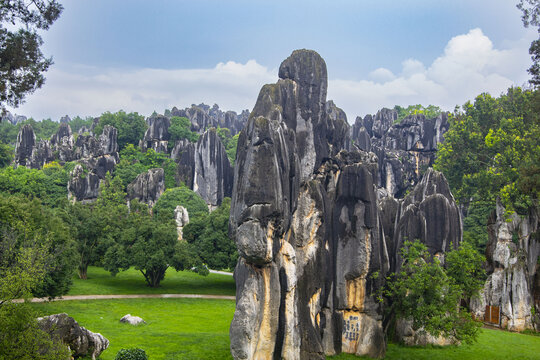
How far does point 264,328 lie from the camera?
1630cm

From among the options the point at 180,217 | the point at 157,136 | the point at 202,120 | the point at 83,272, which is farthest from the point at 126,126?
the point at 83,272

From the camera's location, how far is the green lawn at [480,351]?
21.9m

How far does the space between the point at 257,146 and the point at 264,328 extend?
630 centimetres

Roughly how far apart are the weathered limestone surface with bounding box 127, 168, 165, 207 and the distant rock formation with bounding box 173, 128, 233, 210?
556 cm

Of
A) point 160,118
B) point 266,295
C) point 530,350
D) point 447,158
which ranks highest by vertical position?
point 160,118

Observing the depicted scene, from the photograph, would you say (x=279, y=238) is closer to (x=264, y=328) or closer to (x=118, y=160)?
(x=264, y=328)

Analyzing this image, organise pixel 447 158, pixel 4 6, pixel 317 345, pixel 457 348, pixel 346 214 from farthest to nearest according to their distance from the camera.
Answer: pixel 447 158, pixel 457 348, pixel 346 214, pixel 317 345, pixel 4 6

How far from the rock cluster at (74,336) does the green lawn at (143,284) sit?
17282mm

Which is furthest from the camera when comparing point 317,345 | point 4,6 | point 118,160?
point 118,160

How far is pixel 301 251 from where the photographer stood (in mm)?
19219

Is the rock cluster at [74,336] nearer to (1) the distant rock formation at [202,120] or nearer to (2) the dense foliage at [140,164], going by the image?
(2) the dense foliage at [140,164]

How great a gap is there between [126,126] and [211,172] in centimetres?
2984

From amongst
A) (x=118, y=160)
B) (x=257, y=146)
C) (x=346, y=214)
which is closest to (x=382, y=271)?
(x=346, y=214)

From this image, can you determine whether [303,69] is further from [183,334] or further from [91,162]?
[91,162]
